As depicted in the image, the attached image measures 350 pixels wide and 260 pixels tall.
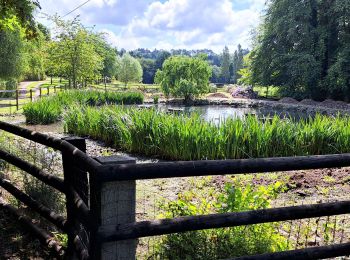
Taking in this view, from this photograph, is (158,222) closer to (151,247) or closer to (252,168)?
(252,168)

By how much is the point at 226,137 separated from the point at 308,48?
81.6ft

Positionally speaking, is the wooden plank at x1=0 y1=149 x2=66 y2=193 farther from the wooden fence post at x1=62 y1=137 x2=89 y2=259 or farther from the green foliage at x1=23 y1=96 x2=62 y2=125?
the green foliage at x1=23 y1=96 x2=62 y2=125

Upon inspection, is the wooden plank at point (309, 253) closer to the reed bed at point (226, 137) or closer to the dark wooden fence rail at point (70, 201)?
the dark wooden fence rail at point (70, 201)

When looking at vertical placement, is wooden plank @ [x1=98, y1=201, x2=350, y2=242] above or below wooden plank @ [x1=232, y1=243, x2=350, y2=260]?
above

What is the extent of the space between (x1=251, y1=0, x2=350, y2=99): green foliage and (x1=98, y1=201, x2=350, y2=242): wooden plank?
2595 cm

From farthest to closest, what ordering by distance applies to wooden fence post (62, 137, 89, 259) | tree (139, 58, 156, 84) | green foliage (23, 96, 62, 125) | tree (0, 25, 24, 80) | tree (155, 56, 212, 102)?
tree (139, 58, 156, 84)
tree (155, 56, 212, 102)
tree (0, 25, 24, 80)
green foliage (23, 96, 62, 125)
wooden fence post (62, 137, 89, 259)

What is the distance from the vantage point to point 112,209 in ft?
6.47

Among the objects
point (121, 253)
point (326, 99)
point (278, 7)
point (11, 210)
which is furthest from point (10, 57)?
point (121, 253)

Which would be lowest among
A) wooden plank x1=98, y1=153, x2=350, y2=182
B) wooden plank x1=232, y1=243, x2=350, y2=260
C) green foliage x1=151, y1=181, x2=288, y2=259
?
green foliage x1=151, y1=181, x2=288, y2=259

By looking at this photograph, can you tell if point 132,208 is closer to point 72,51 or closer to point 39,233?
point 39,233

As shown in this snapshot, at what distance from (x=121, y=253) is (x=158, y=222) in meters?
0.26

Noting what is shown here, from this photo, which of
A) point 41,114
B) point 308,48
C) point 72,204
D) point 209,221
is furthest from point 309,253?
point 308,48

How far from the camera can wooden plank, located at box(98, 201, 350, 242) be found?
1.92m

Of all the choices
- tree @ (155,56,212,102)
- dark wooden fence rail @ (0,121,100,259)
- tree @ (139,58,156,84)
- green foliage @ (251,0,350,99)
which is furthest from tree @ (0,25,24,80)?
tree @ (139,58,156,84)
